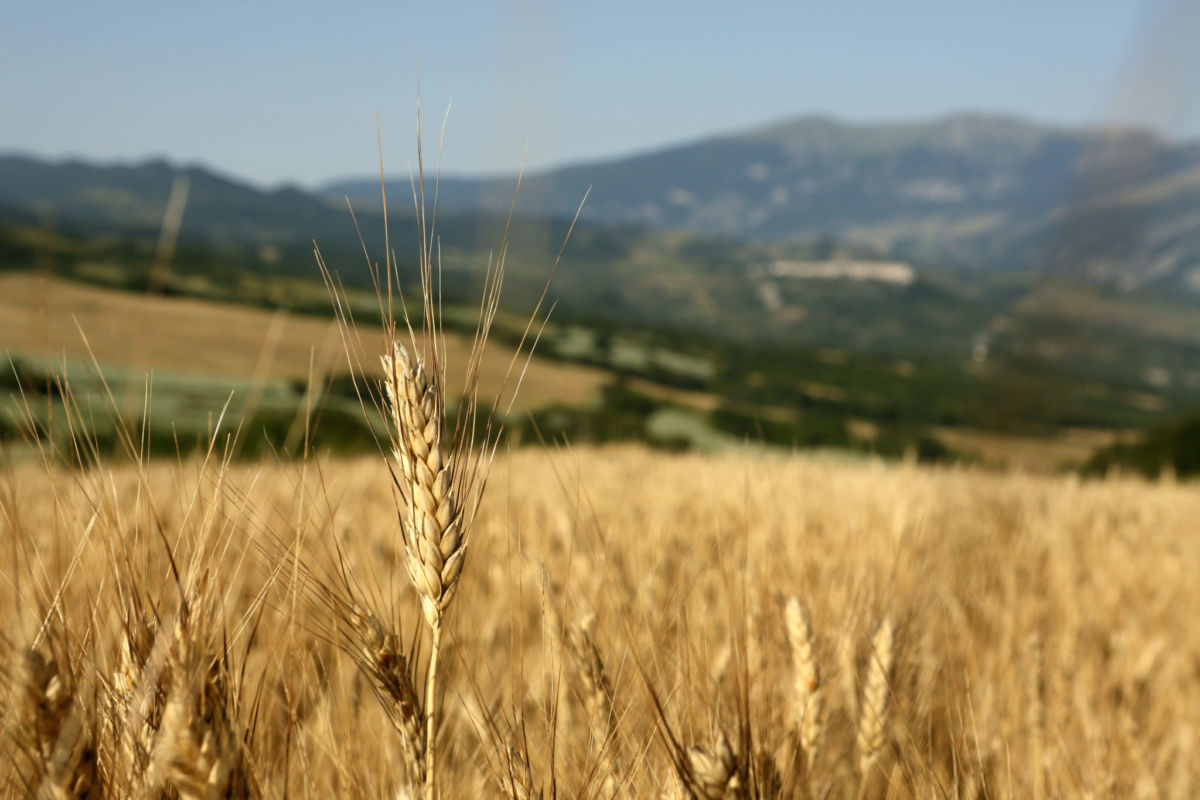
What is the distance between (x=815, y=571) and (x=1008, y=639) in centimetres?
62

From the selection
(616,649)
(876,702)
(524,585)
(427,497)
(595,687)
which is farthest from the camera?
(524,585)

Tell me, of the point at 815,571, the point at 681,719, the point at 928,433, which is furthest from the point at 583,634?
the point at 928,433

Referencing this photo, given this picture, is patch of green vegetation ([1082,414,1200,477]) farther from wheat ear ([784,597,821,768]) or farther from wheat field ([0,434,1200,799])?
wheat ear ([784,597,821,768])

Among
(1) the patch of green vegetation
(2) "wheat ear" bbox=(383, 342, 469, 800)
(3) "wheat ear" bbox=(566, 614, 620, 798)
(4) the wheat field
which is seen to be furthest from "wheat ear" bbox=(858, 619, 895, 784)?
(1) the patch of green vegetation

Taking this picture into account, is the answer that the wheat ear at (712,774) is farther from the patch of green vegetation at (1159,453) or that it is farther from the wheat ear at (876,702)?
the patch of green vegetation at (1159,453)

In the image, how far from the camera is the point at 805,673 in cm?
123

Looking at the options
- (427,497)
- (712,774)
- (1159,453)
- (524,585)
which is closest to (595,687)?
(712,774)

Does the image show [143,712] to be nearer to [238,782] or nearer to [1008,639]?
[238,782]

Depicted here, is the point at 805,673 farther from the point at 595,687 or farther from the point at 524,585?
the point at 524,585

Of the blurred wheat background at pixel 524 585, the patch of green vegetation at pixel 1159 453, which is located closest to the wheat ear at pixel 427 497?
the blurred wheat background at pixel 524 585

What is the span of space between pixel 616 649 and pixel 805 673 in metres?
0.58

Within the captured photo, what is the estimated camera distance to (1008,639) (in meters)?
2.42

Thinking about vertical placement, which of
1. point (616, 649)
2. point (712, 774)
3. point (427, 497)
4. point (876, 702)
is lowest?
point (616, 649)

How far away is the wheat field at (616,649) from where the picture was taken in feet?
2.78
